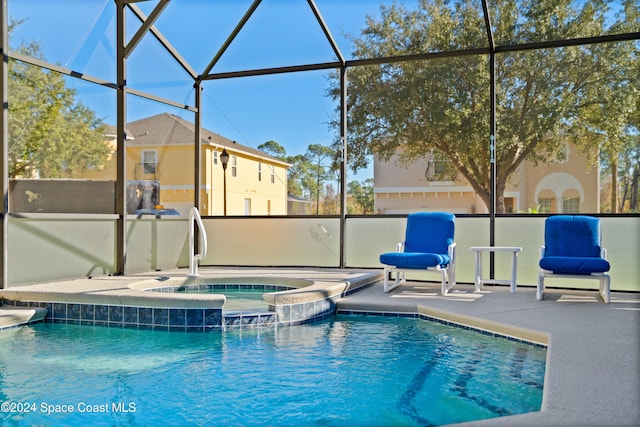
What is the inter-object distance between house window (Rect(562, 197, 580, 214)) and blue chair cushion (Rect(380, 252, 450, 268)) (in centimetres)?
550

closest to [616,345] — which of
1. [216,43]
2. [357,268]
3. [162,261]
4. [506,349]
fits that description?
[506,349]

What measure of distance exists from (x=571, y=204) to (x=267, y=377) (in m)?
8.91

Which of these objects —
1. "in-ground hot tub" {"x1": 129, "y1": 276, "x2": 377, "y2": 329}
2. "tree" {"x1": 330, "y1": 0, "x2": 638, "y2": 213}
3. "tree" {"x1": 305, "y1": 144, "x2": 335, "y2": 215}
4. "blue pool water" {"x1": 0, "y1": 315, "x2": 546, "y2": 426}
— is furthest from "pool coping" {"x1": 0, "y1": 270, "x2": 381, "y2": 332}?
"tree" {"x1": 330, "y1": 0, "x2": 638, "y2": 213}

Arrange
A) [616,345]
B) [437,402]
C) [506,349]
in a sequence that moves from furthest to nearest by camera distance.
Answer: [506,349] < [616,345] < [437,402]

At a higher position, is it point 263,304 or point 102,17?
point 102,17

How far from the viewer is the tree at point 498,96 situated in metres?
11.4

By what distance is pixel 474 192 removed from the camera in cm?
1058

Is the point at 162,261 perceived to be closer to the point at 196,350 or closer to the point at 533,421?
the point at 196,350

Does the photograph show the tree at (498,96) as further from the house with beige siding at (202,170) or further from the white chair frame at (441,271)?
the white chair frame at (441,271)

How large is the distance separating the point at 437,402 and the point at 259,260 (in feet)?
19.1

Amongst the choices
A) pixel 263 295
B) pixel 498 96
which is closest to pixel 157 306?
pixel 263 295

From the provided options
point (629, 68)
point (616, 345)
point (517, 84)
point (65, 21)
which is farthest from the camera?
point (517, 84)

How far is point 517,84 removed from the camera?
11953 millimetres

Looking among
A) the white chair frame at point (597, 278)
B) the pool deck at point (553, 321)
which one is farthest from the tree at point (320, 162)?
the white chair frame at point (597, 278)
